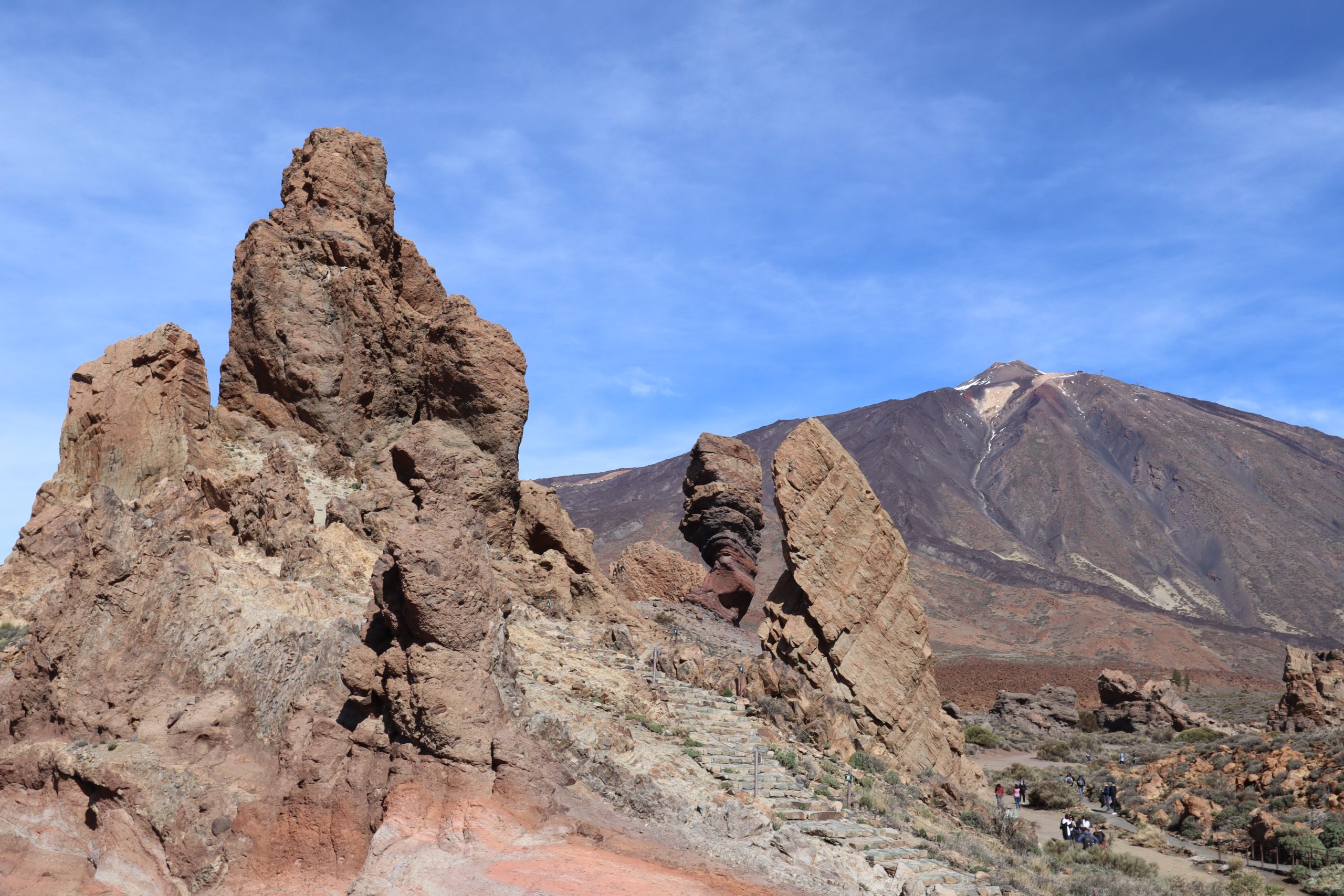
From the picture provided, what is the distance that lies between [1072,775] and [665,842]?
2572cm

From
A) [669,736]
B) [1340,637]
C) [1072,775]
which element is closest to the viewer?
[669,736]

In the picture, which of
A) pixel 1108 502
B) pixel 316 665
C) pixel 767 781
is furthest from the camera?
pixel 1108 502

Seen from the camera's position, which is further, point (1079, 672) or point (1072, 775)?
point (1079, 672)

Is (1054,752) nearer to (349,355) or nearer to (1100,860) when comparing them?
(1100,860)

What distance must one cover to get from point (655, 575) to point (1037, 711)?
2368 centimetres

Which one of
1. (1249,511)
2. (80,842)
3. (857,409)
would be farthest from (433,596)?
(857,409)

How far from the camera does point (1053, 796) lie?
99.0 ft

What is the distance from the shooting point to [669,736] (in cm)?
1517

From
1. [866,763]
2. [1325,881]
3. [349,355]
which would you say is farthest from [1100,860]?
[349,355]

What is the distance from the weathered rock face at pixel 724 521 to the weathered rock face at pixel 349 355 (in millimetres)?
14589

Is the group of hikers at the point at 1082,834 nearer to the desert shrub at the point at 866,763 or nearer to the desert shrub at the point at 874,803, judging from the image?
the desert shrub at the point at 866,763

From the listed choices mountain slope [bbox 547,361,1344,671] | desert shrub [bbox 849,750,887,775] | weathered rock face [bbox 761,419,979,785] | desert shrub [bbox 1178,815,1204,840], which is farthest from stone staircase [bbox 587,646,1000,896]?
mountain slope [bbox 547,361,1344,671]

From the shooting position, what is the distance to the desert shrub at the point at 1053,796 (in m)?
30.0

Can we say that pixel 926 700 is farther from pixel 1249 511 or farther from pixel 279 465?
pixel 1249 511
